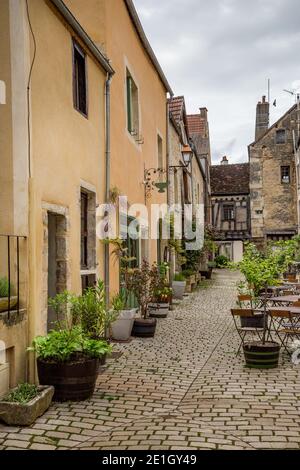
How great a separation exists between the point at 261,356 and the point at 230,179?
3230 centimetres

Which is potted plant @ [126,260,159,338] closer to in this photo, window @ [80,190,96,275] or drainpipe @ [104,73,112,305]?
drainpipe @ [104,73,112,305]

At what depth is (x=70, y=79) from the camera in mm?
7148

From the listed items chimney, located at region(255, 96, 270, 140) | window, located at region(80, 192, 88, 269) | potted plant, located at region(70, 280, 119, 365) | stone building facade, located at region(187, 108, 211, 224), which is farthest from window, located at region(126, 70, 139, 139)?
chimney, located at region(255, 96, 270, 140)

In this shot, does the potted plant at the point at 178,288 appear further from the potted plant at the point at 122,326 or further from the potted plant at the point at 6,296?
the potted plant at the point at 6,296

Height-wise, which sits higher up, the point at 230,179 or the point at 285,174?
the point at 230,179

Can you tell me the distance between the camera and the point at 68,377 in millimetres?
5293

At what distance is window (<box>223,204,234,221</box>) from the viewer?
36688mm

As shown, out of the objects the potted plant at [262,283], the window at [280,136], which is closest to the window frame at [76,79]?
the potted plant at [262,283]

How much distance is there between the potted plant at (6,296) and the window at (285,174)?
2956cm

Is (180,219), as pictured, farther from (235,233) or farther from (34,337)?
(235,233)

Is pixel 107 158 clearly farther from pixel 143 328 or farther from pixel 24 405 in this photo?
pixel 24 405

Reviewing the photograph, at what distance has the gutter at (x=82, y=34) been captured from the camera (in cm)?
653

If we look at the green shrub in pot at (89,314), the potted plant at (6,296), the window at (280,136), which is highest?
the window at (280,136)

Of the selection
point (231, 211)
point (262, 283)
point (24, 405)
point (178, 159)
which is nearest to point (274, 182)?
point (231, 211)
